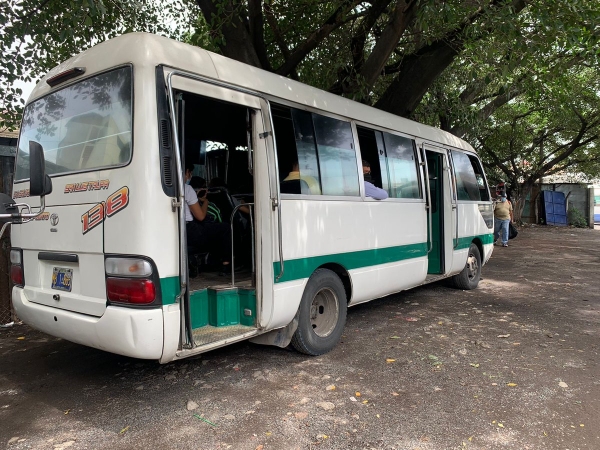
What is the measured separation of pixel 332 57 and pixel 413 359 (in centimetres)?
605

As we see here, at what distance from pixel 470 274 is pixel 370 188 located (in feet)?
12.4

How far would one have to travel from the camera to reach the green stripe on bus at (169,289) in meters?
3.14

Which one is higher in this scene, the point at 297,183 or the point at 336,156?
the point at 336,156

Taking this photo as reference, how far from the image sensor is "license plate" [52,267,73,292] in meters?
3.56

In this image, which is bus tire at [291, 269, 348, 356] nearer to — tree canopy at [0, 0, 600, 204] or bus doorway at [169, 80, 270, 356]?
bus doorway at [169, 80, 270, 356]

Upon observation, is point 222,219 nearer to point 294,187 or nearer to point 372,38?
point 294,187

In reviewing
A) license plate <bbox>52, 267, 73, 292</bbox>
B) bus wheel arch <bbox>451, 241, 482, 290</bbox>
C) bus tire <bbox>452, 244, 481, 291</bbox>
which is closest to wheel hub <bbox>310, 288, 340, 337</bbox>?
license plate <bbox>52, 267, 73, 292</bbox>

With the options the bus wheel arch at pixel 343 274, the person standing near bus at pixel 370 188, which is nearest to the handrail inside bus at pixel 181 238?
the bus wheel arch at pixel 343 274

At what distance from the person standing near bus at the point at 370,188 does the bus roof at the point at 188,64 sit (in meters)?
0.63

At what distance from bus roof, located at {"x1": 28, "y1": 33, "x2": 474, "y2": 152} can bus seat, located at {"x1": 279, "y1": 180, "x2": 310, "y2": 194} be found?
78 cm

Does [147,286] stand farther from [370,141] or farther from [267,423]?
[370,141]

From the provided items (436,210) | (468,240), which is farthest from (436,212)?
(468,240)

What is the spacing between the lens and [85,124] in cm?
363

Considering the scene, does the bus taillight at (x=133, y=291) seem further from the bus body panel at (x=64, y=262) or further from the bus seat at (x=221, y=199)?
the bus seat at (x=221, y=199)
